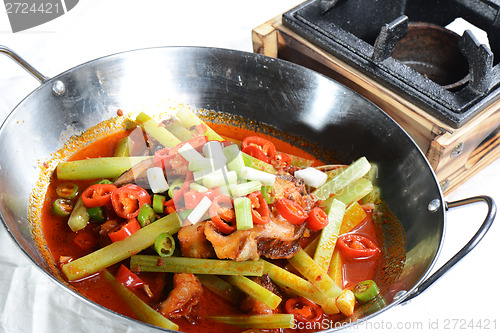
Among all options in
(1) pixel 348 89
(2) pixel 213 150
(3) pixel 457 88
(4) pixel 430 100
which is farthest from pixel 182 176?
(3) pixel 457 88

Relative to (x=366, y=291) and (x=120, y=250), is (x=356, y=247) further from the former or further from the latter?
Result: (x=120, y=250)

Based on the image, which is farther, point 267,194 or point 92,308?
point 267,194

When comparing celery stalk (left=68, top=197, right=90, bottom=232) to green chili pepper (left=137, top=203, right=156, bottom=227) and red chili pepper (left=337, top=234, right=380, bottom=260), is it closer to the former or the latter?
green chili pepper (left=137, top=203, right=156, bottom=227)

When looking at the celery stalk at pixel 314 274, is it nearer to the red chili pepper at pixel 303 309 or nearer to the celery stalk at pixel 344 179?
the red chili pepper at pixel 303 309

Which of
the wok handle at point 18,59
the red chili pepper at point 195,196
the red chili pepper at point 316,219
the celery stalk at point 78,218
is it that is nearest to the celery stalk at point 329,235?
the red chili pepper at point 316,219

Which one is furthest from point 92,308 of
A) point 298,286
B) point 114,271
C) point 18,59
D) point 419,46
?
point 419,46
